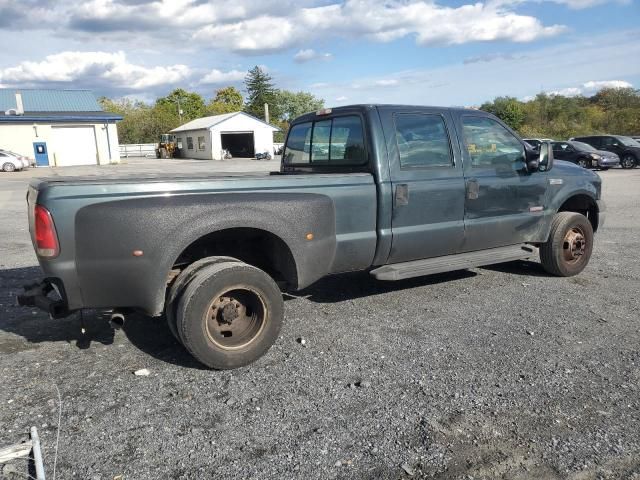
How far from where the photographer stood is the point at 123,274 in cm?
357

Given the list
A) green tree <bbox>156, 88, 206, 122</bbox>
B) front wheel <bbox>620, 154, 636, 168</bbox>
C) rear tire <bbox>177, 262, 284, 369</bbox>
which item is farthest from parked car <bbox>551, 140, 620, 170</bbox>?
green tree <bbox>156, 88, 206, 122</bbox>

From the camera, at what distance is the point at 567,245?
6156 mm

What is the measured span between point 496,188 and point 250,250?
2.62 m

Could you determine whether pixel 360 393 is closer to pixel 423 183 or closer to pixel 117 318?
pixel 117 318

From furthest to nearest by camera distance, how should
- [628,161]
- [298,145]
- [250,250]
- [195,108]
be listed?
[195,108] < [628,161] < [298,145] < [250,250]

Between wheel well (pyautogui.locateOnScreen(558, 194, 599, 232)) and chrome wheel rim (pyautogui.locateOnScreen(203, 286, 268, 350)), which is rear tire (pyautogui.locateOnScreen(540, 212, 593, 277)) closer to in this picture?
wheel well (pyautogui.locateOnScreen(558, 194, 599, 232))

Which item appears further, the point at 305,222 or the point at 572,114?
the point at 572,114

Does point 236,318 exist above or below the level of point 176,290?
below

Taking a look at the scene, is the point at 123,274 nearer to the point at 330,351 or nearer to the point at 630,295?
the point at 330,351

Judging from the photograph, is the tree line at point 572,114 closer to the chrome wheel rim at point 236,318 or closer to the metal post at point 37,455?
the chrome wheel rim at point 236,318

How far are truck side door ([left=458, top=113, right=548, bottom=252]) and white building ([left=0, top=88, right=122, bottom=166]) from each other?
38746mm

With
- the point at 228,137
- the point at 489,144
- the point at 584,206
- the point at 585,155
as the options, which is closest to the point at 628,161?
the point at 585,155

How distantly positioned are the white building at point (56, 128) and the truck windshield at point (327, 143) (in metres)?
37.4

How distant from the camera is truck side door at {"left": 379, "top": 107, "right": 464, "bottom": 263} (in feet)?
15.7
